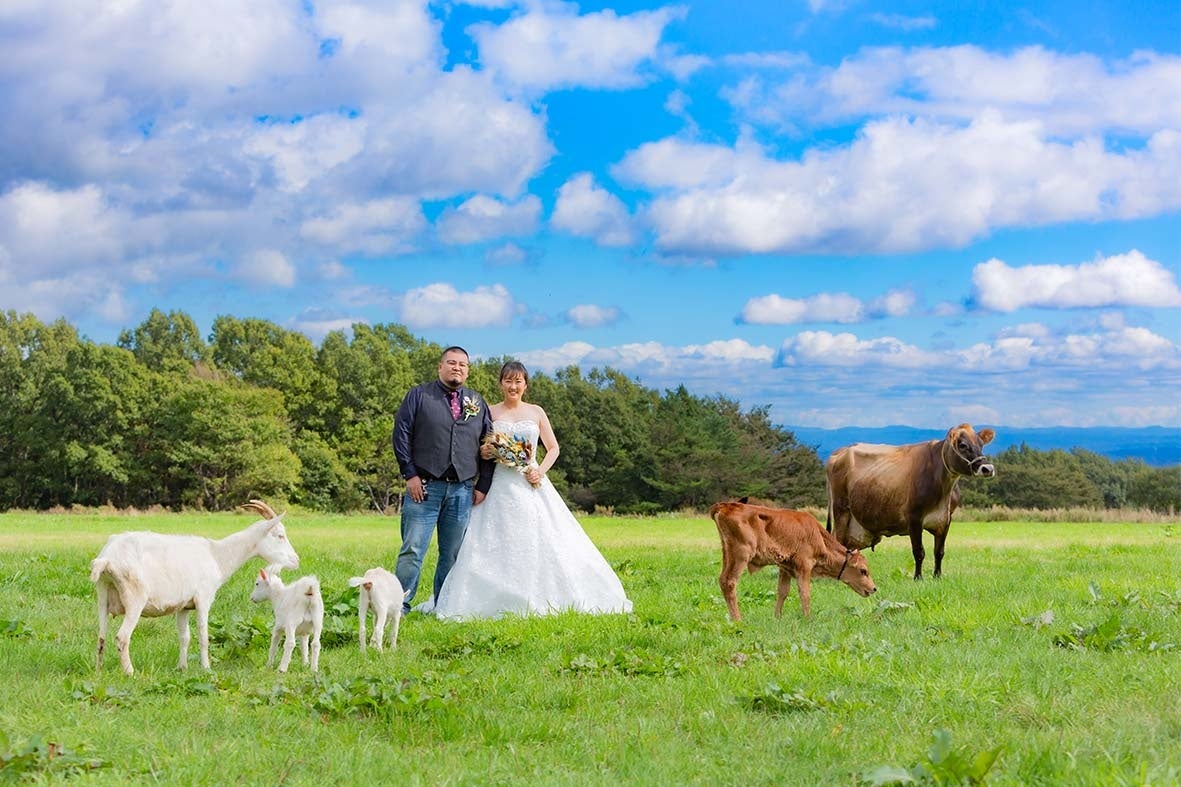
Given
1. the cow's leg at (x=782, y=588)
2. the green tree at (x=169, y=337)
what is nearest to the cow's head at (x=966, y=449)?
the cow's leg at (x=782, y=588)

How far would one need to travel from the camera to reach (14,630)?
1038cm

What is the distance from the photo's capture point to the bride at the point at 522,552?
40.9ft

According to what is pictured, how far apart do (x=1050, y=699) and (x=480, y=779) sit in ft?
13.3

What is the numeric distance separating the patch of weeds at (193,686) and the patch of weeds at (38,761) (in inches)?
71.6

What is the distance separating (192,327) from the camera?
92.9 meters

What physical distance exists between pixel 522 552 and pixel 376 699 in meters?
5.64

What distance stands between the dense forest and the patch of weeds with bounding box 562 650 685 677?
67.1 meters

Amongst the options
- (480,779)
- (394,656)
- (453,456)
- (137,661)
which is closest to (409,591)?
(453,456)

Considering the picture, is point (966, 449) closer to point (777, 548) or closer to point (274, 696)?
point (777, 548)

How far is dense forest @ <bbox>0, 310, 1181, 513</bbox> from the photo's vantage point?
242ft

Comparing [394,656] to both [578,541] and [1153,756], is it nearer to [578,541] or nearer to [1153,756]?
[578,541]

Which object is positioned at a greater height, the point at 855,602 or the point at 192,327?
the point at 192,327

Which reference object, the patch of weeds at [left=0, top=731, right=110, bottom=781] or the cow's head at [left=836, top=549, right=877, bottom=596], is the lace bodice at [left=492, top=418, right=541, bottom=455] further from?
the patch of weeds at [left=0, top=731, right=110, bottom=781]

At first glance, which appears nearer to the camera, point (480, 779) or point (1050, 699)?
point (480, 779)
